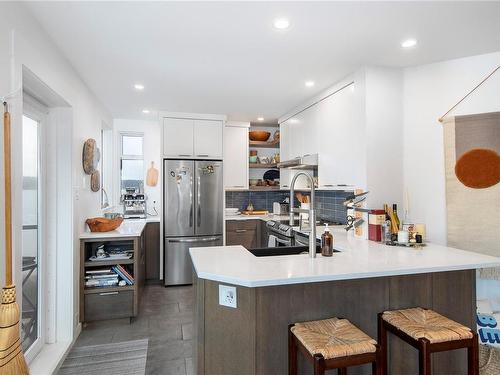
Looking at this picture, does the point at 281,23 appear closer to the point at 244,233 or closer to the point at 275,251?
the point at 275,251

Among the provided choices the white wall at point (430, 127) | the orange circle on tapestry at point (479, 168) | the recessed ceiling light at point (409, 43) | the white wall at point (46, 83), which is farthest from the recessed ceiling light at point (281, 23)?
the orange circle on tapestry at point (479, 168)

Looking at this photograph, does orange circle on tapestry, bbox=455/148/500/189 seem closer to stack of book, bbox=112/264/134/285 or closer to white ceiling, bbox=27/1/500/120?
white ceiling, bbox=27/1/500/120

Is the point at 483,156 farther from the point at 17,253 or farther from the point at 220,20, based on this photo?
the point at 17,253

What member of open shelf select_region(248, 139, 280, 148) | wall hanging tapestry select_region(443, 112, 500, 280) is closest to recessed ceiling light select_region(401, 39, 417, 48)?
wall hanging tapestry select_region(443, 112, 500, 280)

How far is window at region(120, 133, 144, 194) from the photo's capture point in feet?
15.6

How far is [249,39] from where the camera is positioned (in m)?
2.15

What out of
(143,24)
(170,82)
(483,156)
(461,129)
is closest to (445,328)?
(483,156)

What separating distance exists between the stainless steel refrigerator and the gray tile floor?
52 centimetres

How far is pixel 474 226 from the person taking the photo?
2383 millimetres

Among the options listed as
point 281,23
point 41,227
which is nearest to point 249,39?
point 281,23

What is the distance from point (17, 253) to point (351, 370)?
2009 mm

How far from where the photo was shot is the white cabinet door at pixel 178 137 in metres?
4.18

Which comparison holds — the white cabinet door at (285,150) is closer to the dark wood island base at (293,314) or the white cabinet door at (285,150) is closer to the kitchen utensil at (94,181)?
the kitchen utensil at (94,181)

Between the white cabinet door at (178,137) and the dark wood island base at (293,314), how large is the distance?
2758 mm
